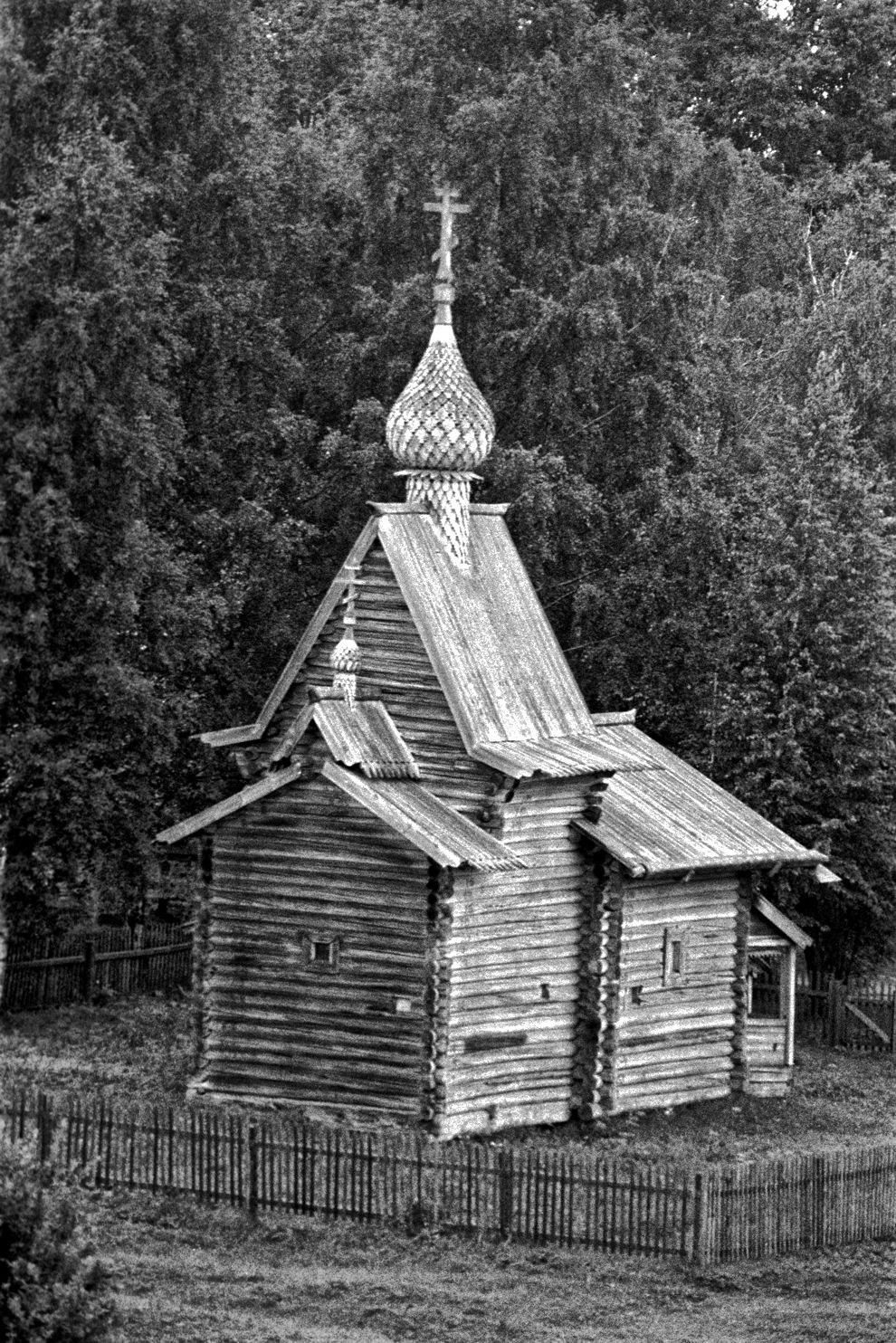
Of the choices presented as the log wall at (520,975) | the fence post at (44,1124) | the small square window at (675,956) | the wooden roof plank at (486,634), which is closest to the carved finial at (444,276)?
the wooden roof plank at (486,634)

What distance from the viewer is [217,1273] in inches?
997

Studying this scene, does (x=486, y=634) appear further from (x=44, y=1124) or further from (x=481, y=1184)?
(x=44, y=1124)

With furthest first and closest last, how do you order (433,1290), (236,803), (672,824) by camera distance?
1. (672,824)
2. (236,803)
3. (433,1290)

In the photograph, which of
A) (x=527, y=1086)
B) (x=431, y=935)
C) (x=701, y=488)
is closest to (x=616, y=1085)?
(x=527, y=1086)

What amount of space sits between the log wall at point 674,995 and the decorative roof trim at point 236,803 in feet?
16.1

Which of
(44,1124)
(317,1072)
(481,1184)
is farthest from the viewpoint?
(317,1072)

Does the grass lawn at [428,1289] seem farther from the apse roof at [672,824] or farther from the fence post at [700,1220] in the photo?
the apse roof at [672,824]

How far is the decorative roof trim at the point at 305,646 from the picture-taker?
32906 mm

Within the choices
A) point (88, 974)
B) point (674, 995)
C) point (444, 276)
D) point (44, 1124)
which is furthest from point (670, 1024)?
point (88, 974)

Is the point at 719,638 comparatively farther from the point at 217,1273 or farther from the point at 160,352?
the point at 217,1273

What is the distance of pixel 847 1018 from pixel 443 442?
45.0 feet

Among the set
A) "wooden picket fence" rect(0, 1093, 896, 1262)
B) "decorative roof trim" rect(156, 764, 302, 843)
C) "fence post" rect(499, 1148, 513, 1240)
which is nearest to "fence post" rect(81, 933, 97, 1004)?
"decorative roof trim" rect(156, 764, 302, 843)

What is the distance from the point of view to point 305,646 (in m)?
33.3

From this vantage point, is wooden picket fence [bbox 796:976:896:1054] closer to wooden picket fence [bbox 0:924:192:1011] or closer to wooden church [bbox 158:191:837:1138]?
wooden church [bbox 158:191:837:1138]
